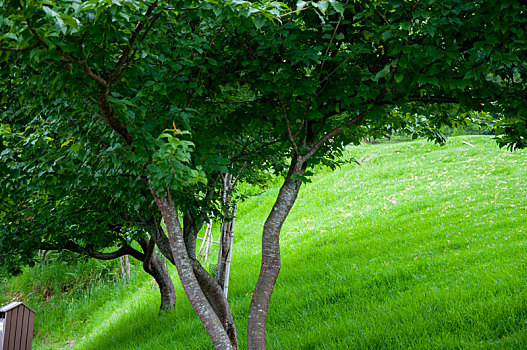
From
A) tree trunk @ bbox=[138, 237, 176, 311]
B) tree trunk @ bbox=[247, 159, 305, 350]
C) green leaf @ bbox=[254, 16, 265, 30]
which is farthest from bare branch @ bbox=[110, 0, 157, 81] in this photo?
tree trunk @ bbox=[138, 237, 176, 311]

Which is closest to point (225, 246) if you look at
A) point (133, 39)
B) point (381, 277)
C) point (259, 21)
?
point (381, 277)

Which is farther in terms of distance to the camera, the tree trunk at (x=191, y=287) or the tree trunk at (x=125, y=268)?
the tree trunk at (x=125, y=268)

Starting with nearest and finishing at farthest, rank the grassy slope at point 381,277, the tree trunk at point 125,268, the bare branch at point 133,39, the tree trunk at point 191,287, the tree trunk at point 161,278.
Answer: the bare branch at point 133,39 → the tree trunk at point 191,287 → the grassy slope at point 381,277 → the tree trunk at point 161,278 → the tree trunk at point 125,268

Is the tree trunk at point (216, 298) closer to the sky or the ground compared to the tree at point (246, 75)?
closer to the ground

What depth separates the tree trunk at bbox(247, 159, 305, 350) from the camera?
12.4 ft

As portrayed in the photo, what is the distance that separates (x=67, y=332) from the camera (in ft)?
38.8

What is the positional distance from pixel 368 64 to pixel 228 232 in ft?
13.7

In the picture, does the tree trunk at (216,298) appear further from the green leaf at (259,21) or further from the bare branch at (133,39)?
the green leaf at (259,21)

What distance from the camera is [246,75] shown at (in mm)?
4055

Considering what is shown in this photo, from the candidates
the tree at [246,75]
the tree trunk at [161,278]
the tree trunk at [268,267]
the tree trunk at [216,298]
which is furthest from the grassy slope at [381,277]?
the tree at [246,75]

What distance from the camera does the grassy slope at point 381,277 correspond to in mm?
4956

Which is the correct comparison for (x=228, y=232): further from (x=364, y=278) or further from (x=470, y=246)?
(x=470, y=246)

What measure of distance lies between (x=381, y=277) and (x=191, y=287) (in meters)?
4.39

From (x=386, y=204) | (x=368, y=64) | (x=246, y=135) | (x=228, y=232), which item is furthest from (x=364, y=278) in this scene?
(x=386, y=204)
